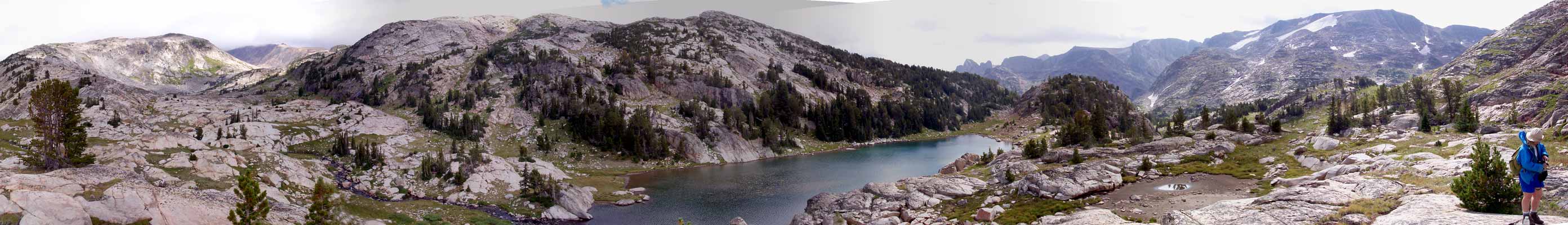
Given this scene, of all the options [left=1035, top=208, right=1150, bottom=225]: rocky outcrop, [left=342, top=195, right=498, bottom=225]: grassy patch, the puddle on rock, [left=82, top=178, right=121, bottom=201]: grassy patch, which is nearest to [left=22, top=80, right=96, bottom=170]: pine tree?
[left=82, top=178, right=121, bottom=201]: grassy patch

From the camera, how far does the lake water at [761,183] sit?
52719 mm

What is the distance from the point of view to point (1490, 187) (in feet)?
55.9

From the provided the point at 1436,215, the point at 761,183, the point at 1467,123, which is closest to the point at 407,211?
the point at 761,183

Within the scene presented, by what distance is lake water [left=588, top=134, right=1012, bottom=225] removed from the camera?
173ft

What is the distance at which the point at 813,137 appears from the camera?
131000 millimetres

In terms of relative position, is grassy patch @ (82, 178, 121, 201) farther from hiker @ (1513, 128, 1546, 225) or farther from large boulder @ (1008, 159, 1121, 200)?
hiker @ (1513, 128, 1546, 225)

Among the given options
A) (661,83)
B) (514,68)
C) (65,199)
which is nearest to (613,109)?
(661,83)

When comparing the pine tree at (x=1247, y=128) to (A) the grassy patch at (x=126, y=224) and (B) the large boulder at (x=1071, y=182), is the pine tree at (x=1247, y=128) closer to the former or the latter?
(B) the large boulder at (x=1071, y=182)

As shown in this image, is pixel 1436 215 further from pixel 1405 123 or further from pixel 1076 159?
pixel 1405 123

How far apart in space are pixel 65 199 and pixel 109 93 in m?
76.2

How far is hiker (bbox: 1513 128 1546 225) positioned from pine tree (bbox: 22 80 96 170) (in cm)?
Answer: 6628

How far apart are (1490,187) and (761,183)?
5868cm

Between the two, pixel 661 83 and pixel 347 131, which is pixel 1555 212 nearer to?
pixel 347 131

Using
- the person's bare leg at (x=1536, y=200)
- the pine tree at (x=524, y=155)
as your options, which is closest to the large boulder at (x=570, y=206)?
the pine tree at (x=524, y=155)
